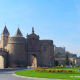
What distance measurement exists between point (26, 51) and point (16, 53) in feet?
13.9

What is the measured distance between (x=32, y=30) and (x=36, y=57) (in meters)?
11.0

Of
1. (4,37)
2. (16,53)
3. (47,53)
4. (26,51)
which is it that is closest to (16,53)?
A: (16,53)

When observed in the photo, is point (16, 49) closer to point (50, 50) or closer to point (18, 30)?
point (50, 50)

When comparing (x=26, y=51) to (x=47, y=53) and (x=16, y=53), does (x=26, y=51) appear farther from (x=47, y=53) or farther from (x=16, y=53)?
(x=47, y=53)

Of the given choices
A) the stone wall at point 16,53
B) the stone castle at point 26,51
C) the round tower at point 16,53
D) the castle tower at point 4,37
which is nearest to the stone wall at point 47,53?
the stone castle at point 26,51

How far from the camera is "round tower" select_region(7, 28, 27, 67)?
6094cm

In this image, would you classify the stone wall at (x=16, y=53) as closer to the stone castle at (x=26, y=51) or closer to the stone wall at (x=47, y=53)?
the stone castle at (x=26, y=51)

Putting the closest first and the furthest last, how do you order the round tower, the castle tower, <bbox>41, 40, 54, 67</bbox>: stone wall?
1. the round tower
2. <bbox>41, 40, 54, 67</bbox>: stone wall
3. the castle tower

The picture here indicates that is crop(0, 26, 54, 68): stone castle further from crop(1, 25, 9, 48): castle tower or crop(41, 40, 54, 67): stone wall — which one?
crop(1, 25, 9, 48): castle tower

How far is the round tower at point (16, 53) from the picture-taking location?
60.9m

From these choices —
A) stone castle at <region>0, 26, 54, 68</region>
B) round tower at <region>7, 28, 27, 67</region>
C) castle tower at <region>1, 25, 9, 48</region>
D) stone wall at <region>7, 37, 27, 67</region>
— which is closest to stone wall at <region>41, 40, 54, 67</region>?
stone castle at <region>0, 26, 54, 68</region>

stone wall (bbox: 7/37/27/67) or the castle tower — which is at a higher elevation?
the castle tower

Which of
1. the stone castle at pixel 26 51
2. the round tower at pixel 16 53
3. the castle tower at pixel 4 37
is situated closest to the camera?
the round tower at pixel 16 53

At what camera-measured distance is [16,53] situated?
6131 cm
